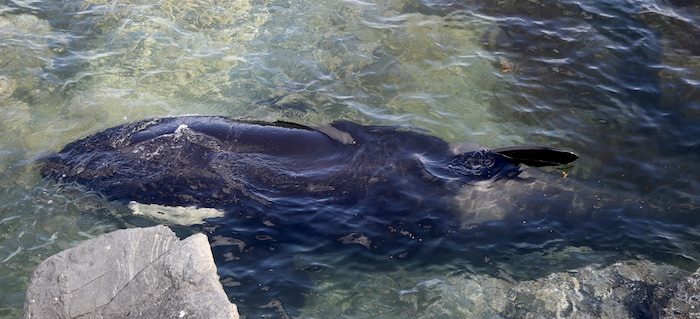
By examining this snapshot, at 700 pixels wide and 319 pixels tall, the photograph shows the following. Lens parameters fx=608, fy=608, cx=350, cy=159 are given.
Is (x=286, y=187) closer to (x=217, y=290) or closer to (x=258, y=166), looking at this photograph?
(x=258, y=166)

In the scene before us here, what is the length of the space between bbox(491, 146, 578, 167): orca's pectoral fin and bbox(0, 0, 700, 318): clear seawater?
698mm

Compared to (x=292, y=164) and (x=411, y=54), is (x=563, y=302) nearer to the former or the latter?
(x=292, y=164)

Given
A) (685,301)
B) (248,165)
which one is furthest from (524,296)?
(248,165)

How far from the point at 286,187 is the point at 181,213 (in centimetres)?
131

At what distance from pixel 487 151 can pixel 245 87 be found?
436 centimetres

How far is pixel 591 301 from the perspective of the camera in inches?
261

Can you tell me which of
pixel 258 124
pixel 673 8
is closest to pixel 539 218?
pixel 258 124

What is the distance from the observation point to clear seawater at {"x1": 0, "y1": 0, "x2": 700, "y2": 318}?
7.08 m

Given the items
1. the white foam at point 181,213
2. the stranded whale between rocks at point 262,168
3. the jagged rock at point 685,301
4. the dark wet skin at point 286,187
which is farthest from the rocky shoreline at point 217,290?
the white foam at point 181,213

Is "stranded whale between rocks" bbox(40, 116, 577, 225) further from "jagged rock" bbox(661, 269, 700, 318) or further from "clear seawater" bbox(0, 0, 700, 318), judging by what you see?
"jagged rock" bbox(661, 269, 700, 318)

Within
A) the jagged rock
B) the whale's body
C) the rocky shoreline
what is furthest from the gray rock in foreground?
the jagged rock

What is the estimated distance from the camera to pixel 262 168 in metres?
7.34

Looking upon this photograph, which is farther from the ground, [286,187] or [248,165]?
[248,165]

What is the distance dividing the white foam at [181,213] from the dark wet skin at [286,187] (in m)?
0.07
